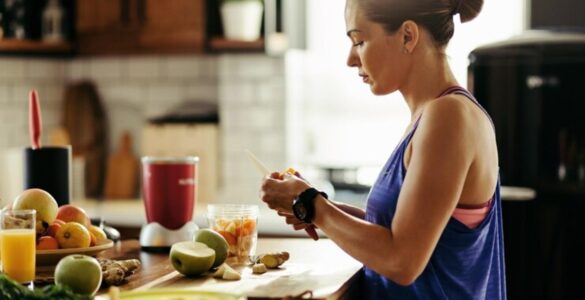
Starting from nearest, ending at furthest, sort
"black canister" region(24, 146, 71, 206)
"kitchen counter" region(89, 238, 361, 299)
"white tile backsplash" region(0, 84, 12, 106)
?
"kitchen counter" region(89, 238, 361, 299) → "black canister" region(24, 146, 71, 206) → "white tile backsplash" region(0, 84, 12, 106)

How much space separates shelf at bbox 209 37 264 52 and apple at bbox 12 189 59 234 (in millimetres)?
2572

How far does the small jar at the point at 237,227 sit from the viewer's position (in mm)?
2271

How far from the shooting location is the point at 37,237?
2193 millimetres

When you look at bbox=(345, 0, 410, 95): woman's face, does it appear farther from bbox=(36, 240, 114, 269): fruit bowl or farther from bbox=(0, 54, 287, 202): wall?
bbox=(0, 54, 287, 202): wall

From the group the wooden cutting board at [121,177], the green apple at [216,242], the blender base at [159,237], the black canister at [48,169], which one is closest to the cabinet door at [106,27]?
the wooden cutting board at [121,177]

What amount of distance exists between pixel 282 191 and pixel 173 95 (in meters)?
3.19

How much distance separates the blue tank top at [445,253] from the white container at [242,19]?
2.80 metres

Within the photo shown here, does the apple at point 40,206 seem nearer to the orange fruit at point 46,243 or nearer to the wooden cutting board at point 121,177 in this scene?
the orange fruit at point 46,243

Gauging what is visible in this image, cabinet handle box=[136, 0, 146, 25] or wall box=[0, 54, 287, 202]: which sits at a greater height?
cabinet handle box=[136, 0, 146, 25]

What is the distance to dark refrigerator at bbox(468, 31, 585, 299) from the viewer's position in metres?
3.44

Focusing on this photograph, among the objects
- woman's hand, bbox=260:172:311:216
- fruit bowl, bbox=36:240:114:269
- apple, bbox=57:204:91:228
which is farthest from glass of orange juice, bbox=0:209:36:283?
woman's hand, bbox=260:172:311:216

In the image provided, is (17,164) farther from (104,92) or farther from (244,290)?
(244,290)

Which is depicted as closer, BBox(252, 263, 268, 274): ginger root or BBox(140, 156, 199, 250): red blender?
BBox(252, 263, 268, 274): ginger root

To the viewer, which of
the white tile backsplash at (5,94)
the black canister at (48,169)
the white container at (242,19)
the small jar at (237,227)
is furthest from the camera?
the white tile backsplash at (5,94)
